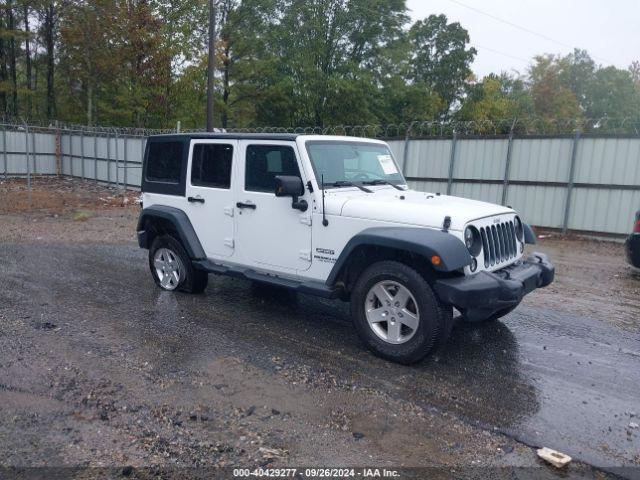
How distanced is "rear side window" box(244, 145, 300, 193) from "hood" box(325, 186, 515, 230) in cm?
56

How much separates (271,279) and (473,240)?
6.83ft

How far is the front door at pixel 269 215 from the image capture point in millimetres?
5426

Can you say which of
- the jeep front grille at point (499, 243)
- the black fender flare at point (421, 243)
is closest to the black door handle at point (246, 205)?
the black fender flare at point (421, 243)

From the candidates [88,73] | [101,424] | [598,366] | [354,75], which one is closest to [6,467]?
[101,424]

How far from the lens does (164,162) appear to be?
6859 mm

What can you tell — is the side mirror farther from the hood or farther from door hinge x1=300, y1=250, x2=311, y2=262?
door hinge x1=300, y1=250, x2=311, y2=262

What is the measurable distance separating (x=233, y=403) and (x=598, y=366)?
3170mm

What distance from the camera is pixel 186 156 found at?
21.5 ft

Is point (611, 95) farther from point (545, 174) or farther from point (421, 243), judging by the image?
point (421, 243)

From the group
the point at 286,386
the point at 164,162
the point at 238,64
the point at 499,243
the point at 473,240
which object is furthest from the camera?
the point at 238,64

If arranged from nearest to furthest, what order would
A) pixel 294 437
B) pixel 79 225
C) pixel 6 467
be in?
pixel 6 467, pixel 294 437, pixel 79 225

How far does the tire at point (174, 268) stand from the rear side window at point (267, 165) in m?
1.41

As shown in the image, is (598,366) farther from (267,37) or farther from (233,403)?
(267,37)

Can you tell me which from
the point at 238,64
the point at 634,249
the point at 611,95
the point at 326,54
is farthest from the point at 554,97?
the point at 634,249
